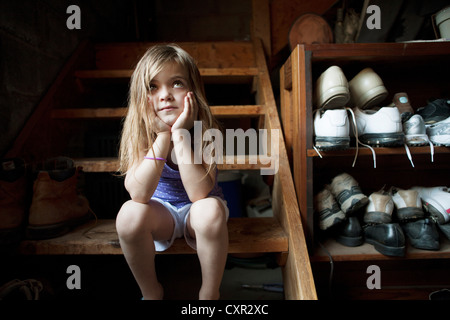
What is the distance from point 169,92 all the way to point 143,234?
0.40 metres

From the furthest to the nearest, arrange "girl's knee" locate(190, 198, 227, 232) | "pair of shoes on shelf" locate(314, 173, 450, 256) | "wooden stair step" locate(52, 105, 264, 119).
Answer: "wooden stair step" locate(52, 105, 264, 119), "pair of shoes on shelf" locate(314, 173, 450, 256), "girl's knee" locate(190, 198, 227, 232)

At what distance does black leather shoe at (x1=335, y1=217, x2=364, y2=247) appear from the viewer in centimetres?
87

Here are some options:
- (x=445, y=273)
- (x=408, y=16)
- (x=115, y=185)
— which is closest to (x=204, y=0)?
(x=408, y=16)

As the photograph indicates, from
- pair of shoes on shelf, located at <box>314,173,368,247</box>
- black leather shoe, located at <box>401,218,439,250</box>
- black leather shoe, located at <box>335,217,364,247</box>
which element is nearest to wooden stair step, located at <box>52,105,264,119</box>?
pair of shoes on shelf, located at <box>314,173,368,247</box>

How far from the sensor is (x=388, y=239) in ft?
2.67

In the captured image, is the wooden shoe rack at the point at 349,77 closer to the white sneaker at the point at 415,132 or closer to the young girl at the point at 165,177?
the white sneaker at the point at 415,132

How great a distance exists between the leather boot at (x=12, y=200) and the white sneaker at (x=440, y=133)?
55.7 inches

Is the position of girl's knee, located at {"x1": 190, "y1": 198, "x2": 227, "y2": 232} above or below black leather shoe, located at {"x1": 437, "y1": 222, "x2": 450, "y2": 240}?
above

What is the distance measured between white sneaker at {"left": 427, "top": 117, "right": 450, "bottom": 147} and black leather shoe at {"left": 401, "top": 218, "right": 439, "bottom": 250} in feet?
0.91

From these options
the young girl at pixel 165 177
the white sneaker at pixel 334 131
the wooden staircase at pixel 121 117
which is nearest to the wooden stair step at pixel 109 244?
the wooden staircase at pixel 121 117

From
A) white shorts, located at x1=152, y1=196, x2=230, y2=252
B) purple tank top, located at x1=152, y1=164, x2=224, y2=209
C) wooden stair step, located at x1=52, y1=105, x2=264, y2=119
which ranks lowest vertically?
white shorts, located at x1=152, y1=196, x2=230, y2=252

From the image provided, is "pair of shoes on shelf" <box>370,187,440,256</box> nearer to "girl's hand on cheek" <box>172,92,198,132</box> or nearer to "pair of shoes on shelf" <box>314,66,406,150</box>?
"pair of shoes on shelf" <box>314,66,406,150</box>
